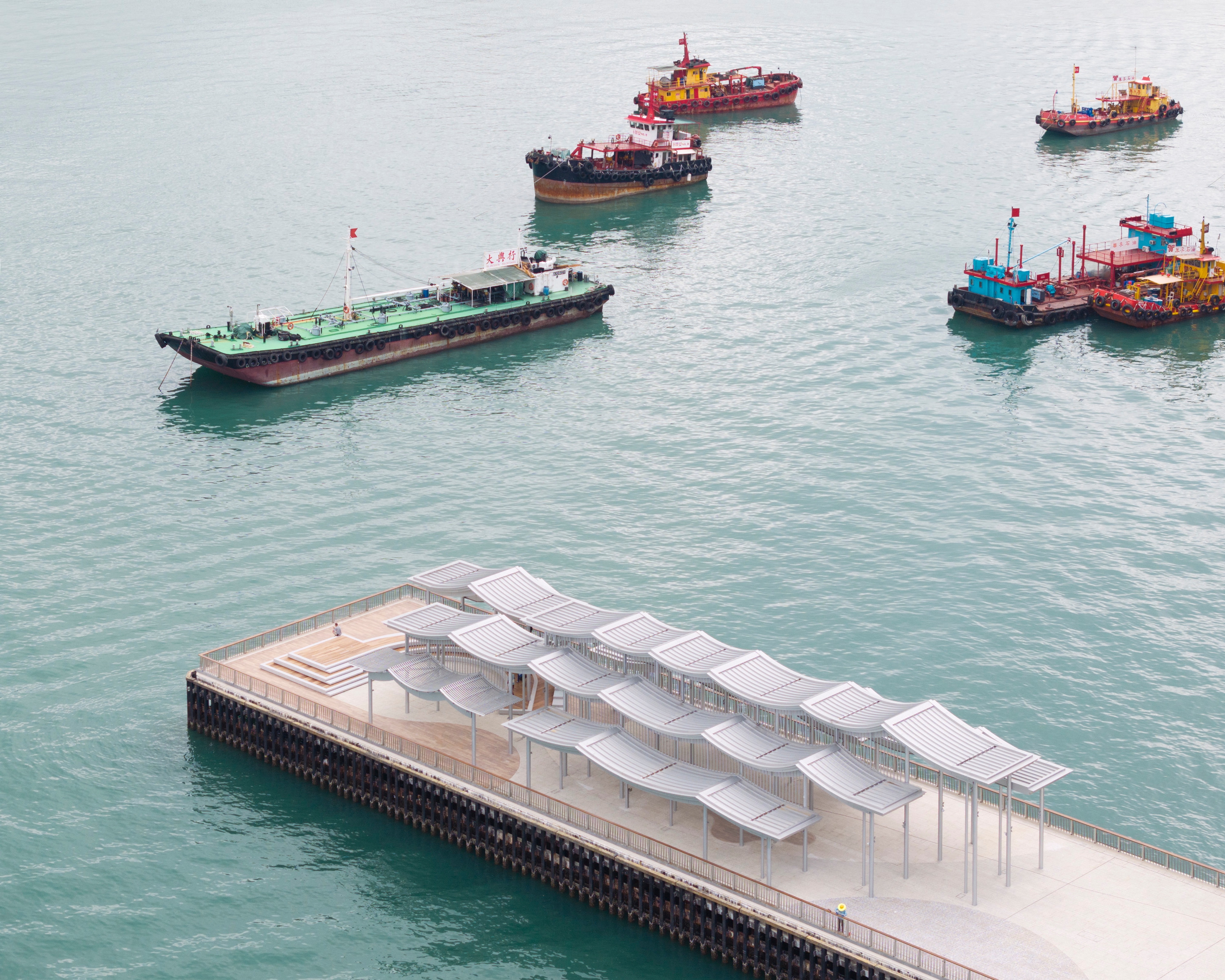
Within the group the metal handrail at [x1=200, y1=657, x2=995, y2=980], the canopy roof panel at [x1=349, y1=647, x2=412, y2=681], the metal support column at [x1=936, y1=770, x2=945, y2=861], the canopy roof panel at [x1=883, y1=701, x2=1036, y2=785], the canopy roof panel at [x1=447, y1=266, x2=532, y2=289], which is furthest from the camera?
the canopy roof panel at [x1=447, y1=266, x2=532, y2=289]

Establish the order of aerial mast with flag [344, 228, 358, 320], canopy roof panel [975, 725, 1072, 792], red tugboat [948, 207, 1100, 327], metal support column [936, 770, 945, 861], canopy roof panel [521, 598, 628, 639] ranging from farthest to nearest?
red tugboat [948, 207, 1100, 327], aerial mast with flag [344, 228, 358, 320], canopy roof panel [521, 598, 628, 639], metal support column [936, 770, 945, 861], canopy roof panel [975, 725, 1072, 792]

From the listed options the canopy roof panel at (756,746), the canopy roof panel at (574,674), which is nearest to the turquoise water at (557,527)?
the canopy roof panel at (756,746)

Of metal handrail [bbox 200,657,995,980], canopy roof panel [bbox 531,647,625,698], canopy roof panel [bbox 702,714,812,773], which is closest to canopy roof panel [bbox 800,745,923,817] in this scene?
canopy roof panel [bbox 702,714,812,773]

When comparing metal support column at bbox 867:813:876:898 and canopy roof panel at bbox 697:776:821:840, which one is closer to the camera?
metal support column at bbox 867:813:876:898

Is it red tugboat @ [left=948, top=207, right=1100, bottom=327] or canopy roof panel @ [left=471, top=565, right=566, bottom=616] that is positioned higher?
red tugboat @ [left=948, top=207, right=1100, bottom=327]

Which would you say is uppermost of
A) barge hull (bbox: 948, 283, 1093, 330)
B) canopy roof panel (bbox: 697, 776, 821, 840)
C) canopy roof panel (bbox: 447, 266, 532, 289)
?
canopy roof panel (bbox: 447, 266, 532, 289)

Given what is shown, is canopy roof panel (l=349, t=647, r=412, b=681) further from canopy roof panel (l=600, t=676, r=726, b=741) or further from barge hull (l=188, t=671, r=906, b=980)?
canopy roof panel (l=600, t=676, r=726, b=741)

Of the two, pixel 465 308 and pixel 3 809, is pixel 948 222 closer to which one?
pixel 465 308
